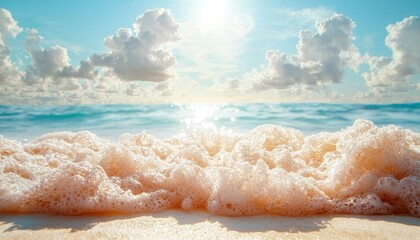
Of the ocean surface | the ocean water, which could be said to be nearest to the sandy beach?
the ocean water

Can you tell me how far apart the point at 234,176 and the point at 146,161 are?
1.34 m

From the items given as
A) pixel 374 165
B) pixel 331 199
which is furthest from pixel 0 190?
pixel 374 165

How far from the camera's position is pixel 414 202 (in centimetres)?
328

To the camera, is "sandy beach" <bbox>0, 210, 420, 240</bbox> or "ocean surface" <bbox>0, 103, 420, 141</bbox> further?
"ocean surface" <bbox>0, 103, 420, 141</bbox>

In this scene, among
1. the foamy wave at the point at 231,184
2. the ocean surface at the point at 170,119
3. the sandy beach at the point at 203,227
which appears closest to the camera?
the sandy beach at the point at 203,227

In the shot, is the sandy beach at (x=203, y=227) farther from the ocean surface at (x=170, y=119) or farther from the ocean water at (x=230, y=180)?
the ocean surface at (x=170, y=119)

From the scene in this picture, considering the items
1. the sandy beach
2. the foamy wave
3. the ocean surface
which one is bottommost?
the ocean surface

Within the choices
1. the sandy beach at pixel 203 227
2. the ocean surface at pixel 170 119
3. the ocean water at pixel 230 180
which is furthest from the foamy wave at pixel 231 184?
the ocean surface at pixel 170 119

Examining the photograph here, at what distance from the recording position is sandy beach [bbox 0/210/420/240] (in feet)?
8.90

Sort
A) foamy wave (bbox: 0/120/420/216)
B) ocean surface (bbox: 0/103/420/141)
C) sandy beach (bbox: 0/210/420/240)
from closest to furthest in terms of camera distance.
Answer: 1. sandy beach (bbox: 0/210/420/240)
2. foamy wave (bbox: 0/120/420/216)
3. ocean surface (bbox: 0/103/420/141)

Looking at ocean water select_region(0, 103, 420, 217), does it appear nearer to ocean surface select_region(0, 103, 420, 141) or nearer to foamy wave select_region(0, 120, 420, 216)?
foamy wave select_region(0, 120, 420, 216)

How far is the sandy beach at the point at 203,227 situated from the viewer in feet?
8.90

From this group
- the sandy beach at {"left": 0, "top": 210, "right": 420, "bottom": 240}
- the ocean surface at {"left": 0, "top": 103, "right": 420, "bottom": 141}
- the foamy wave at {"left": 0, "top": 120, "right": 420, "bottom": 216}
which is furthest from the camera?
the ocean surface at {"left": 0, "top": 103, "right": 420, "bottom": 141}

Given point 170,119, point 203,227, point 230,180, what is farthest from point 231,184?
point 170,119
